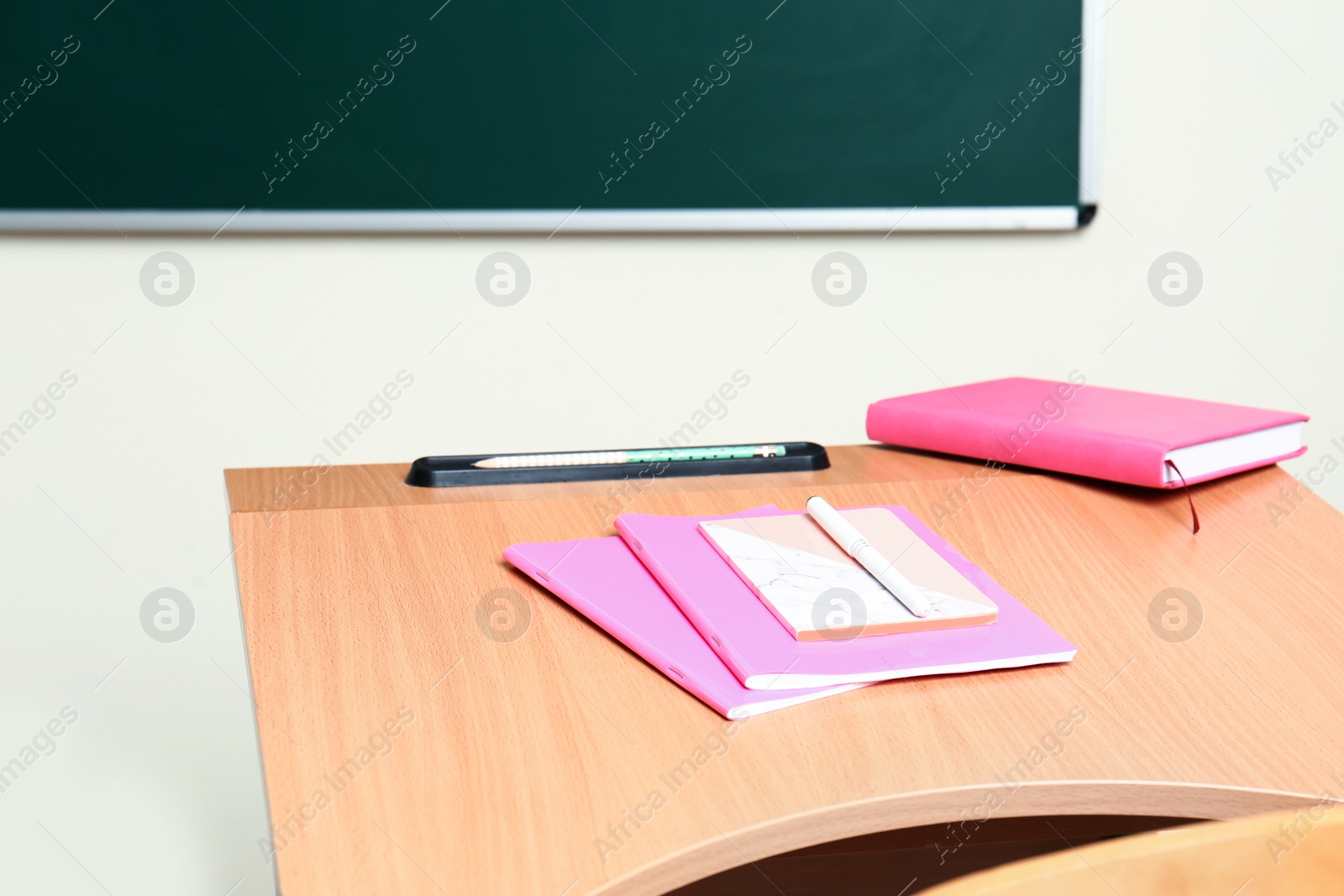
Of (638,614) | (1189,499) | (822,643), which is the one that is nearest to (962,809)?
(822,643)

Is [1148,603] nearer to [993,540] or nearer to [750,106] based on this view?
[993,540]

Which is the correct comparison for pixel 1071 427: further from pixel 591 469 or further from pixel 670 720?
pixel 670 720

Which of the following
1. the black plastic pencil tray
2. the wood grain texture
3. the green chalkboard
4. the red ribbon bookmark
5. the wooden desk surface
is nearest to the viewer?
the wood grain texture

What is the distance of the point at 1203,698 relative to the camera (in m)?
0.72

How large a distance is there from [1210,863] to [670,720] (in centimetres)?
31

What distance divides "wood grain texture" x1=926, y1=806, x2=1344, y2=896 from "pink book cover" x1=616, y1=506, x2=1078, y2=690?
0.26 meters

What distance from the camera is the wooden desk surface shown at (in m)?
0.56

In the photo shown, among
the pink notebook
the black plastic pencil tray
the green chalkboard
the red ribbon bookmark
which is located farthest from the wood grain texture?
the green chalkboard

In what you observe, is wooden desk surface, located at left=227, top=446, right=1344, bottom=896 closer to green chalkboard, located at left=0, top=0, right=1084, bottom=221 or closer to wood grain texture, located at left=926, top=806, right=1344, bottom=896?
wood grain texture, located at left=926, top=806, right=1344, bottom=896

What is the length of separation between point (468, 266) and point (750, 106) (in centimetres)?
56

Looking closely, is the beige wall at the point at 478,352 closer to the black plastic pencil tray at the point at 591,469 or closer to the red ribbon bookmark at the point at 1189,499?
the black plastic pencil tray at the point at 591,469

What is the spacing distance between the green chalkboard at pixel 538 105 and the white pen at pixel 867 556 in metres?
1.11

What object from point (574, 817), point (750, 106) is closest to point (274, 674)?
point (574, 817)

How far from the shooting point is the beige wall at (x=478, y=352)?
180cm
